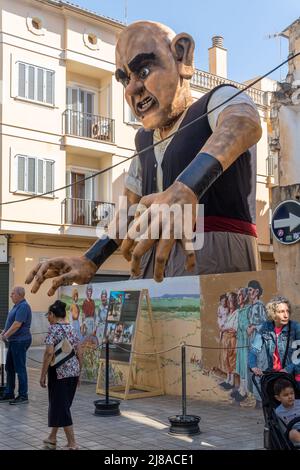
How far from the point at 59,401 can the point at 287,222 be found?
2893mm

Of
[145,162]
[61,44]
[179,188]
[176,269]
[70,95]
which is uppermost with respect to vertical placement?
[61,44]

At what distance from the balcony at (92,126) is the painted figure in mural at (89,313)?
10.4 meters

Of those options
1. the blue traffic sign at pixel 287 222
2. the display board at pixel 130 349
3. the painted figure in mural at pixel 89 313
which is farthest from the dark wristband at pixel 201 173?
the painted figure in mural at pixel 89 313

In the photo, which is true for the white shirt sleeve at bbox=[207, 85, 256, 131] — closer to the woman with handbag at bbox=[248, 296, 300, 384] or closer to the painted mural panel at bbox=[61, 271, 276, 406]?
the painted mural panel at bbox=[61, 271, 276, 406]

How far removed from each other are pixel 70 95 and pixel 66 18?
2438 millimetres

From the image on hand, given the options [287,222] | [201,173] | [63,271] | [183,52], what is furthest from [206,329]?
[183,52]

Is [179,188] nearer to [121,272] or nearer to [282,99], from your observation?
[282,99]

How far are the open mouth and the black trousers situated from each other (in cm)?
423

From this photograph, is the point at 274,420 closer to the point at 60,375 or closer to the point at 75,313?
the point at 60,375

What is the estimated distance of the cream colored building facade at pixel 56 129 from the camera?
1789 cm

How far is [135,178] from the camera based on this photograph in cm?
964

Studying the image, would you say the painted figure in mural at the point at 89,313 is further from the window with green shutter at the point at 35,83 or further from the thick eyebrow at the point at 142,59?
the window with green shutter at the point at 35,83

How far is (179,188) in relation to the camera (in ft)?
20.2
